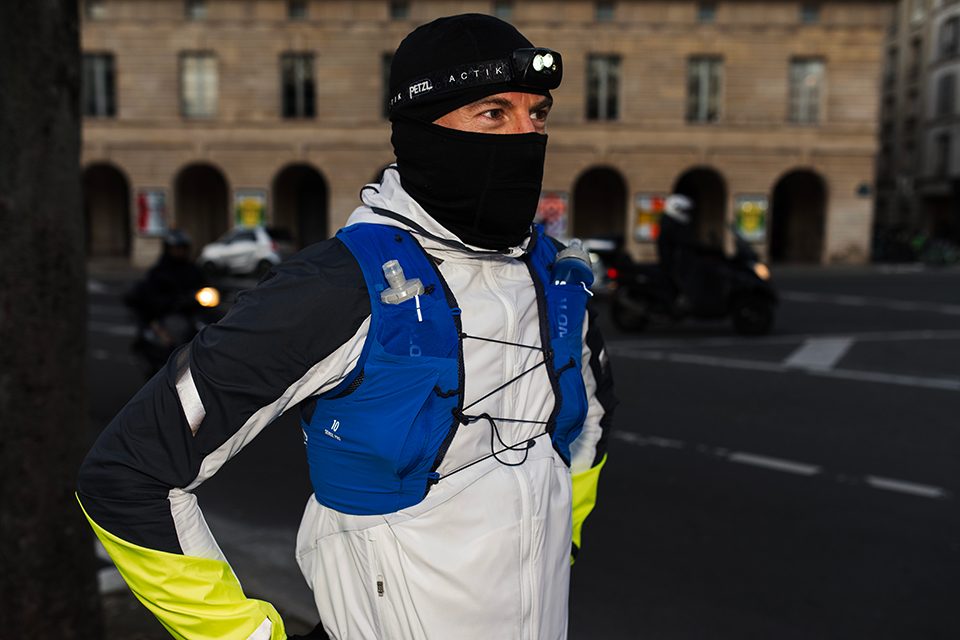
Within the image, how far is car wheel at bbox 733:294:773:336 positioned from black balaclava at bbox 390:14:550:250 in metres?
10.6

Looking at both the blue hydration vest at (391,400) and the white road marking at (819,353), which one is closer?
the blue hydration vest at (391,400)

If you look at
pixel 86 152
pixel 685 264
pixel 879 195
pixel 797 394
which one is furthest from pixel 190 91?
pixel 879 195

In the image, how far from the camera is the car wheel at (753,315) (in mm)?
11711

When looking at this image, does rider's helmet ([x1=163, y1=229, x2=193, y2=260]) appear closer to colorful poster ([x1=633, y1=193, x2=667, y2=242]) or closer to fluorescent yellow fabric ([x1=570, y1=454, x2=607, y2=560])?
fluorescent yellow fabric ([x1=570, y1=454, x2=607, y2=560])

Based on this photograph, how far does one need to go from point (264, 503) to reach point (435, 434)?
3875 millimetres

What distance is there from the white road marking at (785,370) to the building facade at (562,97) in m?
18.9

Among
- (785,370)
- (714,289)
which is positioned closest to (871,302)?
(714,289)

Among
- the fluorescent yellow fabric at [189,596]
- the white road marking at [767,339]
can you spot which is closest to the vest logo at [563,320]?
the fluorescent yellow fabric at [189,596]

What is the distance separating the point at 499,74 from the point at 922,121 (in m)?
49.1

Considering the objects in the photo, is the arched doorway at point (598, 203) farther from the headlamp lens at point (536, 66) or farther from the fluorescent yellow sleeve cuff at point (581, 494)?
the headlamp lens at point (536, 66)

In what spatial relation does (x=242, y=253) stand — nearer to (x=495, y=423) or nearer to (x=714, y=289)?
(x=714, y=289)

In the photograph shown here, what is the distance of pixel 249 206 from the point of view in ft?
96.8

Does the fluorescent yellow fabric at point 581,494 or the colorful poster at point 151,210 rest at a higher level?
the colorful poster at point 151,210

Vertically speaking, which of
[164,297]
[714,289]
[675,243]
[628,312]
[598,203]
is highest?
[598,203]
